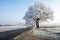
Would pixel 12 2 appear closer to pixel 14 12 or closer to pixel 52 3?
pixel 14 12

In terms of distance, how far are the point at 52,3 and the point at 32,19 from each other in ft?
4.39

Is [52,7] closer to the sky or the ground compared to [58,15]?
closer to the sky

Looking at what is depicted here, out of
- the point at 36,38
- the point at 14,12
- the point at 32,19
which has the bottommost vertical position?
the point at 36,38

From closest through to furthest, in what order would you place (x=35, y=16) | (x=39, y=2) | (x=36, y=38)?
(x=36, y=38)
(x=39, y=2)
(x=35, y=16)

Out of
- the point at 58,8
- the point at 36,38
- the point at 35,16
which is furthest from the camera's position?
the point at 35,16

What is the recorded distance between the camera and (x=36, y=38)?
3.91m

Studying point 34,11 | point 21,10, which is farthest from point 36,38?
point 34,11

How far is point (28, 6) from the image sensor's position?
4.96 m

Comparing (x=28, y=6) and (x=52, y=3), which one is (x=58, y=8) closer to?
(x=52, y=3)

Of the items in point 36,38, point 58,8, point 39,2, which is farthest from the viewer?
point 39,2

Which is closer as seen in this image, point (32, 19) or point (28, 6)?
point (28, 6)

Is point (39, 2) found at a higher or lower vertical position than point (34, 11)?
higher

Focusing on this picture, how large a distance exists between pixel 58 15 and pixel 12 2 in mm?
1707

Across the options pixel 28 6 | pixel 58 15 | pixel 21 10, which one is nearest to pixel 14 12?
pixel 21 10
